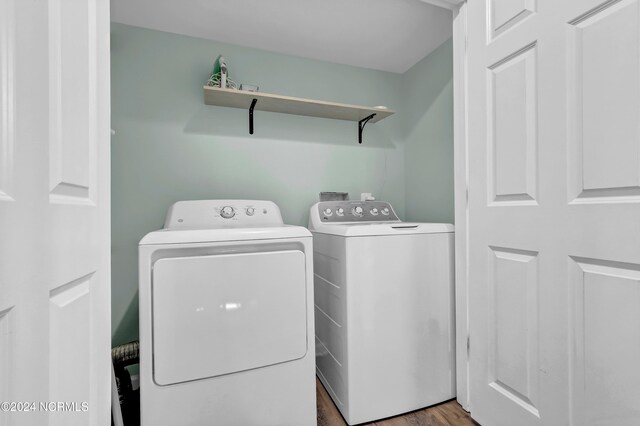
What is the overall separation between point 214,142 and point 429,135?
1609mm

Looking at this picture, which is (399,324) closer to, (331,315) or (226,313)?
(331,315)

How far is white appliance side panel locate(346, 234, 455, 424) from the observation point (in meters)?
1.37

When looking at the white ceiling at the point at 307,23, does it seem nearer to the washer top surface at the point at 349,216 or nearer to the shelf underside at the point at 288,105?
the shelf underside at the point at 288,105

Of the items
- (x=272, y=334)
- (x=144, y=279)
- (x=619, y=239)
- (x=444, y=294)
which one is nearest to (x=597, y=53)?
(x=619, y=239)

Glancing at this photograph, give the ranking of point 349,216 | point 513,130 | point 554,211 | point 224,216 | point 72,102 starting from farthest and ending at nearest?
point 349,216 → point 224,216 → point 513,130 → point 554,211 → point 72,102

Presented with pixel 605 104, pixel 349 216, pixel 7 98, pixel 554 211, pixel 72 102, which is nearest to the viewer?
pixel 7 98

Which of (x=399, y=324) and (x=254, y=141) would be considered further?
(x=254, y=141)

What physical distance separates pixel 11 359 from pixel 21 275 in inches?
4.8

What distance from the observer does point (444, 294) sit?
4.99 feet

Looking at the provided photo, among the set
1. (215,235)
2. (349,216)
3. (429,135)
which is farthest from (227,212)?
(429,135)

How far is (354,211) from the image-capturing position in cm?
195

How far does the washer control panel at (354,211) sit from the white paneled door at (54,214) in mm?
1252

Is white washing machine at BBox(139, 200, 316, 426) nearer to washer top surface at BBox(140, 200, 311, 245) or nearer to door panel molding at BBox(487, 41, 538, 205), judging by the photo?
washer top surface at BBox(140, 200, 311, 245)

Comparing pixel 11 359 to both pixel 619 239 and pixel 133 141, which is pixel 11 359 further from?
pixel 133 141
